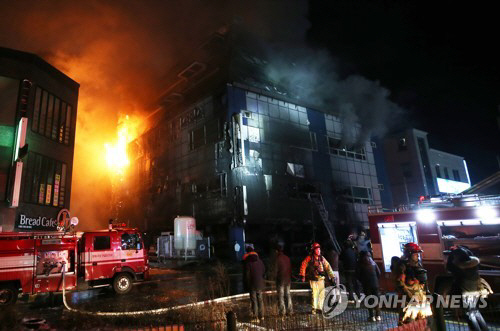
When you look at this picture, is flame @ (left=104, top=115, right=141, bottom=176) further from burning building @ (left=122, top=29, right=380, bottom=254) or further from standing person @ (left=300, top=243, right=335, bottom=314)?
standing person @ (left=300, top=243, right=335, bottom=314)

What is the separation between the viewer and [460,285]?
16.7ft

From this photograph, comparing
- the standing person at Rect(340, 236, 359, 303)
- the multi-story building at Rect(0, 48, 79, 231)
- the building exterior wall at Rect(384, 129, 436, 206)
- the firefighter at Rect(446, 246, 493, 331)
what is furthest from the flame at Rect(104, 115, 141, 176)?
the firefighter at Rect(446, 246, 493, 331)

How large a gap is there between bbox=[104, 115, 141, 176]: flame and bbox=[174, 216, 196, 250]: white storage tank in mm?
18539

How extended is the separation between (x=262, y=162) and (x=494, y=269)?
55.8 feet

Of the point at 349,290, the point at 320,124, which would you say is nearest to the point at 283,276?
the point at 349,290

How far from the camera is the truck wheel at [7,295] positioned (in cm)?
902

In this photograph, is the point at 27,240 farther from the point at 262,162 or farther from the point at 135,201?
the point at 135,201

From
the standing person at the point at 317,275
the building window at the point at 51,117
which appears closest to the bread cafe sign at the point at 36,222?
the building window at the point at 51,117

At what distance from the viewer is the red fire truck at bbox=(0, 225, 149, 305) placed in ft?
30.5

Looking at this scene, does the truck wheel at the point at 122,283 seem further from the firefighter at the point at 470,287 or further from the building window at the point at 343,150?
the building window at the point at 343,150

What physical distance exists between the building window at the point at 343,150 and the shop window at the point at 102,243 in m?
22.5

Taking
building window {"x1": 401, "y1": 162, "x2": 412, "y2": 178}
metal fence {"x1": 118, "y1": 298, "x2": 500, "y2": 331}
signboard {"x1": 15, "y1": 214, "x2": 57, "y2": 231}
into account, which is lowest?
metal fence {"x1": 118, "y1": 298, "x2": 500, "y2": 331}

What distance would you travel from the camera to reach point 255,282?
6996mm

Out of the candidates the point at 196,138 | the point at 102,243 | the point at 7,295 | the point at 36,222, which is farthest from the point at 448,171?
the point at 7,295
